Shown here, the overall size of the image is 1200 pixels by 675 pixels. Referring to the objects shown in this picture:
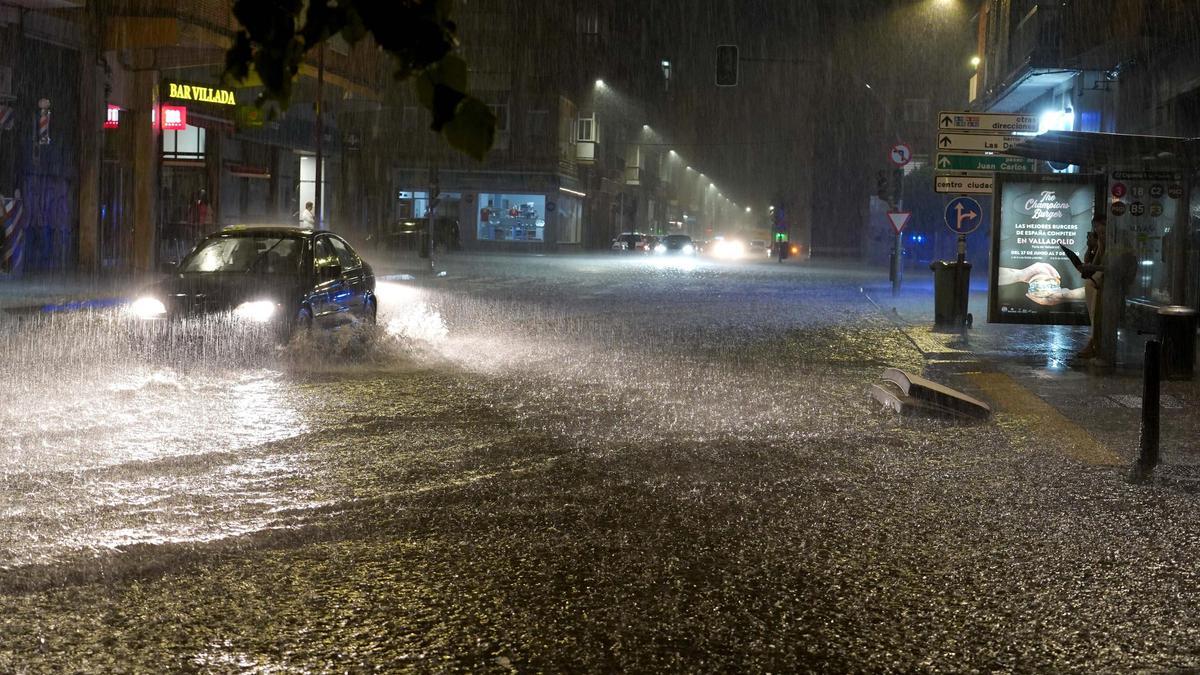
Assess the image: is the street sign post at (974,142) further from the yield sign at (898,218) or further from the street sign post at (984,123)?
the yield sign at (898,218)

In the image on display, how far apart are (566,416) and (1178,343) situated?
6.67 meters

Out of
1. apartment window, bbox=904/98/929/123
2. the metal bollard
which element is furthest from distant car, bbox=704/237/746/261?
the metal bollard

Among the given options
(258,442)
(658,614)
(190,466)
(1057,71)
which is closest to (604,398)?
(258,442)

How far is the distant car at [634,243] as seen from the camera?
3002 inches

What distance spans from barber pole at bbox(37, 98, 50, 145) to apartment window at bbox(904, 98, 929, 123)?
5208cm

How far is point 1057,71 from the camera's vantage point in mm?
26844

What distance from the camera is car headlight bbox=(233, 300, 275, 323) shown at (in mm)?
13844

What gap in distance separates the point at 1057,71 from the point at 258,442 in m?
22.1

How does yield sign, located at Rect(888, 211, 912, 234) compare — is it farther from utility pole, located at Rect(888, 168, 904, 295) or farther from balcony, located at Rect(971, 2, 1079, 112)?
balcony, located at Rect(971, 2, 1079, 112)

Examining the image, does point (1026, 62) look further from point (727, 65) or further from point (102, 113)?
point (102, 113)

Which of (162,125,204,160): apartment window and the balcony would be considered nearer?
the balcony

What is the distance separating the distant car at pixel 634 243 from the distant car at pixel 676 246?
86 centimetres

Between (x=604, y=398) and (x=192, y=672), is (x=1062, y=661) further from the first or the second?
(x=604, y=398)

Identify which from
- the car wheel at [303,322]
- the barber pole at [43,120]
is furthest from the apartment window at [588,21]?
the car wheel at [303,322]
